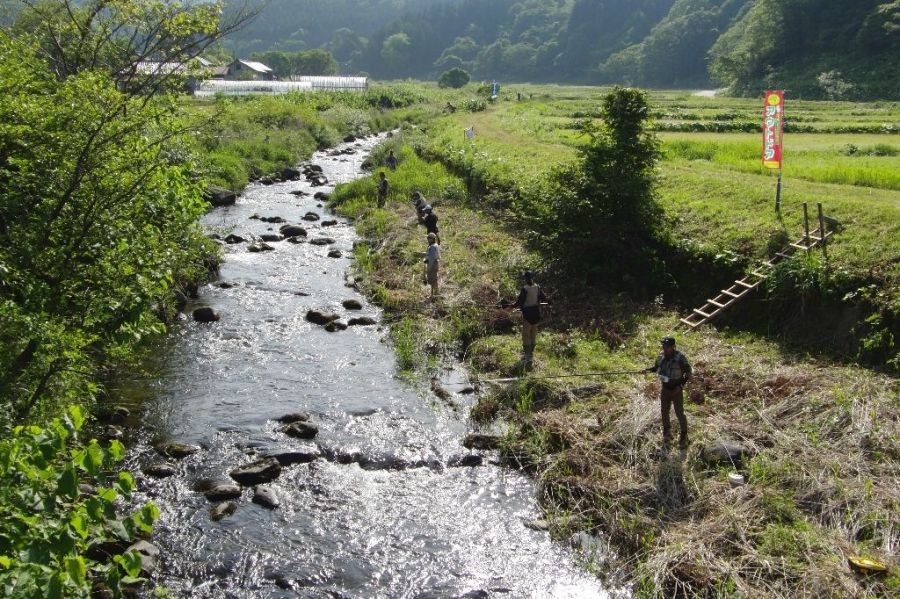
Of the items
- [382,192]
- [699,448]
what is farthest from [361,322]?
[382,192]

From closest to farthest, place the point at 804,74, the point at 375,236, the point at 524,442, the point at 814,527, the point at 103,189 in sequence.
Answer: the point at 814,527 < the point at 103,189 < the point at 524,442 < the point at 375,236 < the point at 804,74

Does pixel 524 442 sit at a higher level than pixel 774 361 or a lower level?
lower

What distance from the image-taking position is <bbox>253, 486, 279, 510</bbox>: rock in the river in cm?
1274

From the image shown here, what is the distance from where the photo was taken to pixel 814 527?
10.5 m

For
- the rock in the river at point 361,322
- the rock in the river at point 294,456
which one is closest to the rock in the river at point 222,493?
the rock in the river at point 294,456

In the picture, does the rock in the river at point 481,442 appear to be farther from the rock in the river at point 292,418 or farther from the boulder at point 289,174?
the boulder at point 289,174

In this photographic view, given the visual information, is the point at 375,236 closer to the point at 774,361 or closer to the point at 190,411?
the point at 190,411

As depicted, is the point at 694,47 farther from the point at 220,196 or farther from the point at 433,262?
the point at 433,262

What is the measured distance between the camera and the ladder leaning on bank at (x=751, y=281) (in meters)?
17.2

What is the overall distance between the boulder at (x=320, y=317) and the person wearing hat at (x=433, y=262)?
3148 millimetres

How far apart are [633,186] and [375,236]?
1289 cm

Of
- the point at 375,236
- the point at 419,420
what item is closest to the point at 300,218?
the point at 375,236

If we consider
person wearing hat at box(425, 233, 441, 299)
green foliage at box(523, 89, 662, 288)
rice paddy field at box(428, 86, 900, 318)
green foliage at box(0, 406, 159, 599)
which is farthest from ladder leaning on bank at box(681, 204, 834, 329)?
green foliage at box(0, 406, 159, 599)

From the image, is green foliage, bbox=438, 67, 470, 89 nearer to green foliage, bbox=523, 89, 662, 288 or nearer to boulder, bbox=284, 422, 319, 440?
green foliage, bbox=523, 89, 662, 288
